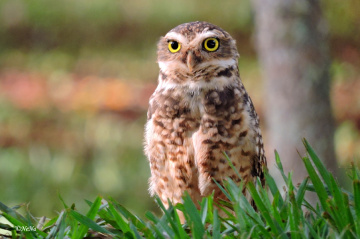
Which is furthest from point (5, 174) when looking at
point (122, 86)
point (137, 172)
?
point (122, 86)

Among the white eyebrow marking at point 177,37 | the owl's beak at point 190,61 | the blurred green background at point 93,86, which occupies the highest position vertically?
the white eyebrow marking at point 177,37

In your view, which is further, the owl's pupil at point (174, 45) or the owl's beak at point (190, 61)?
the owl's pupil at point (174, 45)

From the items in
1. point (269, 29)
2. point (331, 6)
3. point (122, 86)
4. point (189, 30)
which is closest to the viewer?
point (189, 30)

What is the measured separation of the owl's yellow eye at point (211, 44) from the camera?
3035 mm

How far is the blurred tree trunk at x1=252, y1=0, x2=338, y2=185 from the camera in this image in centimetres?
468

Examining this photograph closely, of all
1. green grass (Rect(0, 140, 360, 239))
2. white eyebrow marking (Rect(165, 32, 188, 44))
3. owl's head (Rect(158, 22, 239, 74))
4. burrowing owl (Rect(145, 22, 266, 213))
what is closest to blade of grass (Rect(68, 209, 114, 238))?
green grass (Rect(0, 140, 360, 239))

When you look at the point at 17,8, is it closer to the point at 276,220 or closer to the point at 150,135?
the point at 150,135

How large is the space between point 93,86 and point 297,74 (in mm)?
7046

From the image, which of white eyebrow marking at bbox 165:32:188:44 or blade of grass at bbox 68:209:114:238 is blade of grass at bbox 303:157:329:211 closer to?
blade of grass at bbox 68:209:114:238

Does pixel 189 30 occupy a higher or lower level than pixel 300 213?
higher

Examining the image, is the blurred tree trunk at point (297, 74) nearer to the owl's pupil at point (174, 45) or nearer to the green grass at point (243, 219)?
the owl's pupil at point (174, 45)

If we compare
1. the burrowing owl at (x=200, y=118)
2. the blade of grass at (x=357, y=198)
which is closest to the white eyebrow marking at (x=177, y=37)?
the burrowing owl at (x=200, y=118)

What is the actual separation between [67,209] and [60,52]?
11292mm

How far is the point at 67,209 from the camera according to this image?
185 centimetres
